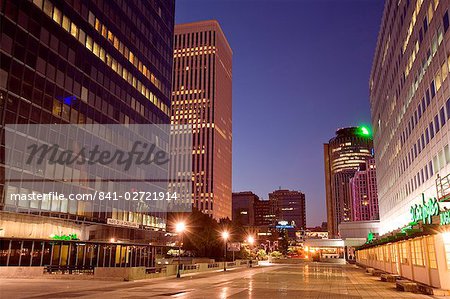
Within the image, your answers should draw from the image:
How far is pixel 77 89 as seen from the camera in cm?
5472

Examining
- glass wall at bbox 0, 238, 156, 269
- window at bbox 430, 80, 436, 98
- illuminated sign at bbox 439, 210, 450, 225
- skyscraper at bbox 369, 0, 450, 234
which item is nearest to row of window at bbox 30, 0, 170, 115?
glass wall at bbox 0, 238, 156, 269

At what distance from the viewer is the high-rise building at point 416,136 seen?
28.0 m

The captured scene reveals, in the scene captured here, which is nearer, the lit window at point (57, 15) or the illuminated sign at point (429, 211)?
the illuminated sign at point (429, 211)

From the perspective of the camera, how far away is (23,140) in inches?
1695

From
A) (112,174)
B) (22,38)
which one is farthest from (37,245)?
(22,38)

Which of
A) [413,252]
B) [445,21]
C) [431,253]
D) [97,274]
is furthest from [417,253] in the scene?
[97,274]

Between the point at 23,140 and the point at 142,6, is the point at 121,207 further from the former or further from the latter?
the point at 142,6

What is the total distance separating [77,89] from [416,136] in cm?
4757

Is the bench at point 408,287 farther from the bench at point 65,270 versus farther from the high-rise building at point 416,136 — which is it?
the bench at point 65,270

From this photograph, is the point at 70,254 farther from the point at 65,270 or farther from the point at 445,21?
the point at 445,21

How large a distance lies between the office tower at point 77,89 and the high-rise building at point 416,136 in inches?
1480

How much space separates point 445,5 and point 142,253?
55.5 m

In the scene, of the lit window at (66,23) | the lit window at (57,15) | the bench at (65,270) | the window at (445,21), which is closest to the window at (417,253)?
the window at (445,21)

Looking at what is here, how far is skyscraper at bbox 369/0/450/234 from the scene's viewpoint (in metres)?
42.6
